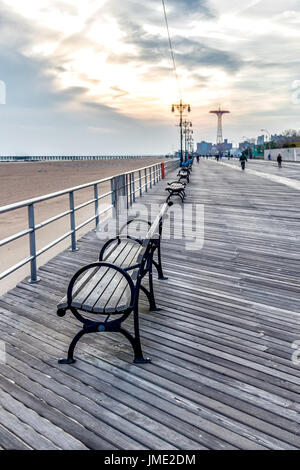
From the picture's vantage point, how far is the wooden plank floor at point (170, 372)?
262 cm

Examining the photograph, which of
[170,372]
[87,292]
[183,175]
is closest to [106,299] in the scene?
[87,292]

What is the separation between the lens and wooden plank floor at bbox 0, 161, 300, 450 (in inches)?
103

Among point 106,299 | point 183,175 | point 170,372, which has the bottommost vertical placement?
point 170,372

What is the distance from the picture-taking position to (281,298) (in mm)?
4945

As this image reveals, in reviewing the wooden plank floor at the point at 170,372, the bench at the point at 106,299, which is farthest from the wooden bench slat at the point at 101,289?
the wooden plank floor at the point at 170,372

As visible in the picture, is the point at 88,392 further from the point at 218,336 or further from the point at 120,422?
the point at 218,336

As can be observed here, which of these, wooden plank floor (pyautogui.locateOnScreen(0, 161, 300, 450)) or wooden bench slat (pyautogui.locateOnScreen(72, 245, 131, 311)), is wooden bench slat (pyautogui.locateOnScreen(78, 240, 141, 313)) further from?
wooden plank floor (pyautogui.locateOnScreen(0, 161, 300, 450))

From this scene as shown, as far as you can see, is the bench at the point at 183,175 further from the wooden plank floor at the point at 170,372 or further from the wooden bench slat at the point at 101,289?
the wooden bench slat at the point at 101,289

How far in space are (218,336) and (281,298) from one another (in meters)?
1.37

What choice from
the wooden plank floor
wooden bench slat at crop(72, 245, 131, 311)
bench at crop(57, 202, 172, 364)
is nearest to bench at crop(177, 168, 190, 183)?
the wooden plank floor

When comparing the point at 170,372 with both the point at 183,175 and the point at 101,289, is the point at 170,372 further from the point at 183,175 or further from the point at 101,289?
the point at 183,175

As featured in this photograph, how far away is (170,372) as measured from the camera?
3320mm

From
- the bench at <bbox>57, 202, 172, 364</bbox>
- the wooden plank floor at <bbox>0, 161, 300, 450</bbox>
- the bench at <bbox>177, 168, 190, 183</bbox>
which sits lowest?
the wooden plank floor at <bbox>0, 161, 300, 450</bbox>
